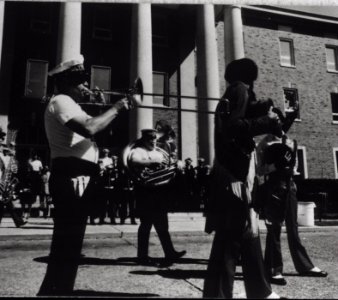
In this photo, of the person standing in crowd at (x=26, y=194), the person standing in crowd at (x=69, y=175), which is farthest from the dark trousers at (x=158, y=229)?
the person standing in crowd at (x=26, y=194)

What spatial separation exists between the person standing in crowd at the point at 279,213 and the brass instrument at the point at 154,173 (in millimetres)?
1210

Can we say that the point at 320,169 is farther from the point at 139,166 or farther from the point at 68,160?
the point at 68,160

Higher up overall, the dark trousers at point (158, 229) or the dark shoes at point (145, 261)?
the dark trousers at point (158, 229)

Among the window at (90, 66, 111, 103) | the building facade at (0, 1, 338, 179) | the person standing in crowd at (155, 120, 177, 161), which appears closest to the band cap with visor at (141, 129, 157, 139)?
the person standing in crowd at (155, 120, 177, 161)

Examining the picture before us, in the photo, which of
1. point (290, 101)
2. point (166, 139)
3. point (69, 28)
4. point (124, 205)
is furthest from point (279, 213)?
point (69, 28)

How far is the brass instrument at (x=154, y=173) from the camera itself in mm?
3877

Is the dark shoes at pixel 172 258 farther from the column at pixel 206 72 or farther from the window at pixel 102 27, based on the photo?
the window at pixel 102 27

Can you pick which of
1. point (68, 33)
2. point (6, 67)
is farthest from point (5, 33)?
point (68, 33)

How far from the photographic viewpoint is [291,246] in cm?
350

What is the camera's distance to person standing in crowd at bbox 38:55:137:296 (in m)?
1.92

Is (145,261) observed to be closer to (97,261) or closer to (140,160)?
(97,261)

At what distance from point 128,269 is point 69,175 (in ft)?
6.87

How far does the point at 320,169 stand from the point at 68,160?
927 centimetres

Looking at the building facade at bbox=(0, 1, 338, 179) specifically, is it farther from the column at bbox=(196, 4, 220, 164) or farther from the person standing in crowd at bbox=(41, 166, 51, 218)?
the person standing in crowd at bbox=(41, 166, 51, 218)
